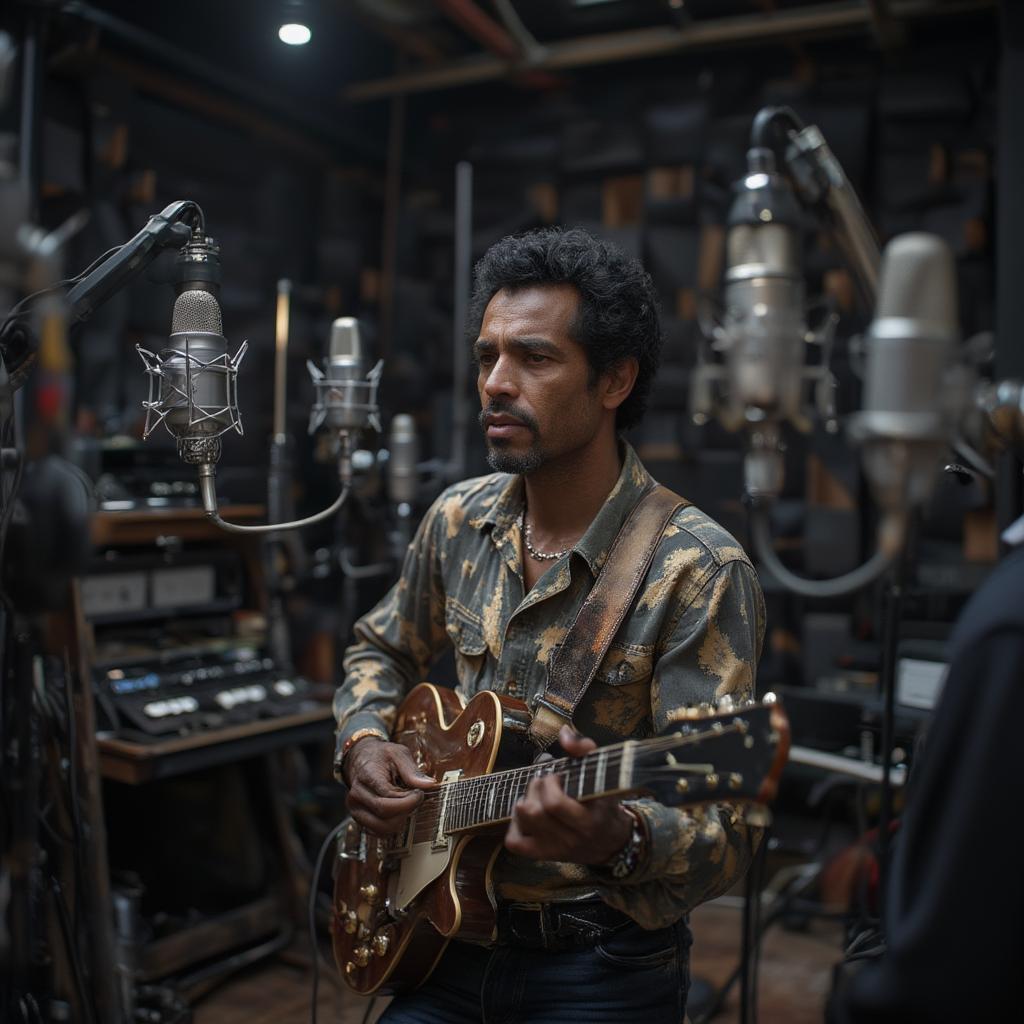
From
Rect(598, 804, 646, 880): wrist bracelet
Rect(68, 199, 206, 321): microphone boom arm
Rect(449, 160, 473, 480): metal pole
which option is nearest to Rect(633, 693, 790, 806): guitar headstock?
Rect(598, 804, 646, 880): wrist bracelet

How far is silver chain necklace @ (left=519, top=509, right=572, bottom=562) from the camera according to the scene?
83.5 inches

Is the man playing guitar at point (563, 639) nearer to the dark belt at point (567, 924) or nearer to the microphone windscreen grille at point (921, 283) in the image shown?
the dark belt at point (567, 924)

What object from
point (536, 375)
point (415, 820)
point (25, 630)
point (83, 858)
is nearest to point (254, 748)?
point (83, 858)

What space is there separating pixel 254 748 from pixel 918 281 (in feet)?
9.65

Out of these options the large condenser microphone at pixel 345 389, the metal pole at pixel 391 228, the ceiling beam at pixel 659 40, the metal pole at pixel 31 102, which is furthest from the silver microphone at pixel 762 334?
the metal pole at pixel 391 228

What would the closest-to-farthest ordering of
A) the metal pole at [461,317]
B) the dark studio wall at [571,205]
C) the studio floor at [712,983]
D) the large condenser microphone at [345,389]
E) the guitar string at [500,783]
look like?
the guitar string at [500,783]
the large condenser microphone at [345,389]
the studio floor at [712,983]
the dark studio wall at [571,205]
the metal pole at [461,317]

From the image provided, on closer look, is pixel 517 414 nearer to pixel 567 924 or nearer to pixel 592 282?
pixel 592 282

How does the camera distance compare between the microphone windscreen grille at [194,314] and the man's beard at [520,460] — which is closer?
the microphone windscreen grille at [194,314]

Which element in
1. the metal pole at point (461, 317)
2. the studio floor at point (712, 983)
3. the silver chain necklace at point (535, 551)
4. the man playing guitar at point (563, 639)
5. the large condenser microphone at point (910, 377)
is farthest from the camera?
the metal pole at point (461, 317)

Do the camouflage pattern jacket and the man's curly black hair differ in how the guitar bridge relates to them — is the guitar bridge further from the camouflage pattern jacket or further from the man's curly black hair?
the man's curly black hair

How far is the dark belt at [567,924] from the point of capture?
1865mm

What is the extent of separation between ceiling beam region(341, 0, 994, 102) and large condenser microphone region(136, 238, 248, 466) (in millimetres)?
3498

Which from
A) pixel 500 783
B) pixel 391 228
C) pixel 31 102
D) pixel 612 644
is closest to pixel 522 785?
pixel 500 783

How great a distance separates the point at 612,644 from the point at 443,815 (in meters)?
0.43
